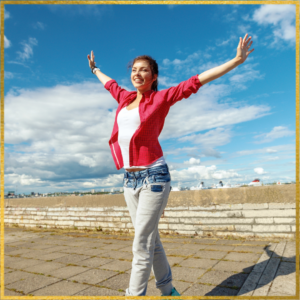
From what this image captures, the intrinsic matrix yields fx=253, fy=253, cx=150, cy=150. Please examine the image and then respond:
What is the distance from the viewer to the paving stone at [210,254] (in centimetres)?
376

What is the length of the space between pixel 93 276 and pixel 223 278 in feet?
5.21

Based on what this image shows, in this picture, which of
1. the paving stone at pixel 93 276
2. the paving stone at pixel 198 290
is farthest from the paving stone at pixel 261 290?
the paving stone at pixel 93 276

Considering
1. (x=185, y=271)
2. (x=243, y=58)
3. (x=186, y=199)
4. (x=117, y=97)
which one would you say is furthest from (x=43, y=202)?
(x=243, y=58)

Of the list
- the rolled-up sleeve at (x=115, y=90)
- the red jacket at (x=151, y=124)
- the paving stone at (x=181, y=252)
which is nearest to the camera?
the red jacket at (x=151, y=124)

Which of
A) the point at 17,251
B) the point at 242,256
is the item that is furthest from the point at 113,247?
the point at 242,256

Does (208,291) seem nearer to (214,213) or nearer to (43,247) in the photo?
(214,213)

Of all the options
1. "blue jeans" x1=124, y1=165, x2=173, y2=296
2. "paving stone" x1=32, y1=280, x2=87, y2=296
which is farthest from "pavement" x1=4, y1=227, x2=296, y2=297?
"blue jeans" x1=124, y1=165, x2=173, y2=296

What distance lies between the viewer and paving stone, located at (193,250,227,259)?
376 centimetres

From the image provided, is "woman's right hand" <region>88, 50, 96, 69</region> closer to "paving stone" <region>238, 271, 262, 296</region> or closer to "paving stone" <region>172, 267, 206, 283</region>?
"paving stone" <region>172, 267, 206, 283</region>

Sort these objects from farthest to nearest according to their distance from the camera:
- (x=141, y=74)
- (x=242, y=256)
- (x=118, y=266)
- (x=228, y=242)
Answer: (x=228, y=242) → (x=242, y=256) → (x=118, y=266) → (x=141, y=74)

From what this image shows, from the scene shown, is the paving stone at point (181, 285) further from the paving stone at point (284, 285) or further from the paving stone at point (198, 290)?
the paving stone at point (284, 285)

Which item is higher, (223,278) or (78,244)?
(223,278)

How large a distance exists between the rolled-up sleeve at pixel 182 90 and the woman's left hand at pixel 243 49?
12.4 inches

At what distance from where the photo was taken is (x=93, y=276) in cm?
320
